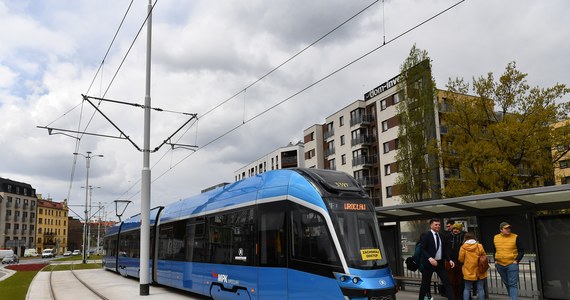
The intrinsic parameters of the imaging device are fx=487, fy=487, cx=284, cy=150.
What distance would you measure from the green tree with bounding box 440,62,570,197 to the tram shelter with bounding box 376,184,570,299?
38.4 feet

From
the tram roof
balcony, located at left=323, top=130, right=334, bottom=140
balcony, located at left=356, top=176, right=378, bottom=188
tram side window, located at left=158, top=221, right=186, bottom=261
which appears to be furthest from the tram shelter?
balcony, located at left=323, top=130, right=334, bottom=140

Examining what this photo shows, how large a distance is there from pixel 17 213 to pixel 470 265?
114 m

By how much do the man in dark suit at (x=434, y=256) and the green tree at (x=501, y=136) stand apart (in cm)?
1464

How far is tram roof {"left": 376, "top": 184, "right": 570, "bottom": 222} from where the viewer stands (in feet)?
31.5

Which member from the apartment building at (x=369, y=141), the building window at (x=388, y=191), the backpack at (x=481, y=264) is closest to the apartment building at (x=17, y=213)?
the apartment building at (x=369, y=141)

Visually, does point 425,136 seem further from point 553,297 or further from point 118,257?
point 553,297

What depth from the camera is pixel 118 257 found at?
25.8 m

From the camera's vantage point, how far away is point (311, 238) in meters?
9.16

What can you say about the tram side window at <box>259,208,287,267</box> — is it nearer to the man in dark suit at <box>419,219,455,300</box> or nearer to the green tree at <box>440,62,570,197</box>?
the man in dark suit at <box>419,219,455,300</box>

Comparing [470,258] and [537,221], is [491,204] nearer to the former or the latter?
[537,221]

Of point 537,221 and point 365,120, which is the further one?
point 365,120

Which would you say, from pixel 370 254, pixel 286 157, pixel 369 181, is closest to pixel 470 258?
pixel 370 254

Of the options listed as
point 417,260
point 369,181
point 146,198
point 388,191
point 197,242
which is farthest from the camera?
point 369,181

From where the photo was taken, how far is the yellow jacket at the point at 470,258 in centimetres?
952
